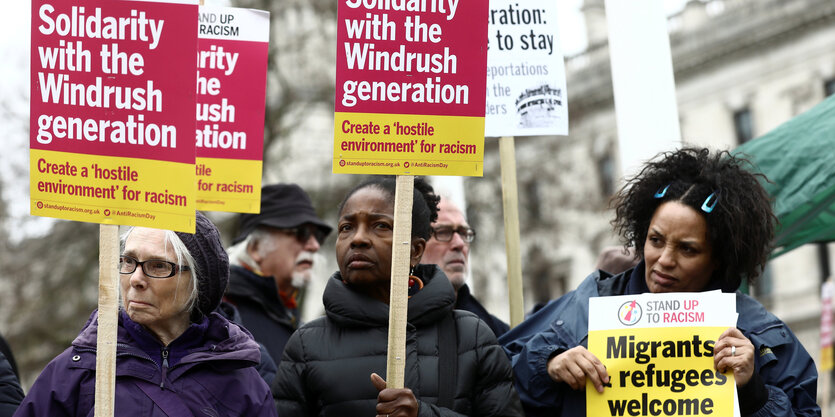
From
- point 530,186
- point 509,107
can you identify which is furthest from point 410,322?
point 530,186

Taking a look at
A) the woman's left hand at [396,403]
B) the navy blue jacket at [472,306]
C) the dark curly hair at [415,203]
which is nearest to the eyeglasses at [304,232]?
the navy blue jacket at [472,306]

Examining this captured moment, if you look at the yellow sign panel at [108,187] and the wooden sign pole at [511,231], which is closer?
the yellow sign panel at [108,187]

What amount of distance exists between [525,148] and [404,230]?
30377 millimetres

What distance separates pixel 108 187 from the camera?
4023 millimetres

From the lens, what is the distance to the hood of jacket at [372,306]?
4430 mm

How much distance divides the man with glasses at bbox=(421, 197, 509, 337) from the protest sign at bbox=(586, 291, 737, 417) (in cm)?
144

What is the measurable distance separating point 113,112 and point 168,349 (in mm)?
765

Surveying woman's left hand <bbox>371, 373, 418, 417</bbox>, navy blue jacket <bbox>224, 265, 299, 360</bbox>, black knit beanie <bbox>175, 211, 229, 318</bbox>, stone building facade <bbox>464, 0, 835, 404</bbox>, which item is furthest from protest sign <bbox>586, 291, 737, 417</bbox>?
stone building facade <bbox>464, 0, 835, 404</bbox>

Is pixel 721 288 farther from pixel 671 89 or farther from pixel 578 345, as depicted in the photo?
pixel 671 89

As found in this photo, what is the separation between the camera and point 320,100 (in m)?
20.8

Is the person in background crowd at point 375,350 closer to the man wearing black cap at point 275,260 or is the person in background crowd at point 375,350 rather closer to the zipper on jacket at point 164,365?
the zipper on jacket at point 164,365

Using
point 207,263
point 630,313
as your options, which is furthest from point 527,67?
point 207,263

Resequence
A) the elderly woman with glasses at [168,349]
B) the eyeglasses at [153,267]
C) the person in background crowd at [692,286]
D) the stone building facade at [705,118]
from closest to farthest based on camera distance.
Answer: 1. the elderly woman with glasses at [168,349]
2. the eyeglasses at [153,267]
3. the person in background crowd at [692,286]
4. the stone building facade at [705,118]

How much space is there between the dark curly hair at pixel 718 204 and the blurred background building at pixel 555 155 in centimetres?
1342
